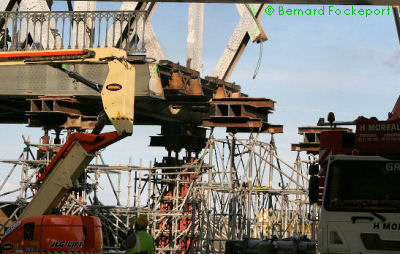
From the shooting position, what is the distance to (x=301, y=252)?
658 inches

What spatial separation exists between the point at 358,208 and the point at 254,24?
27.4 meters

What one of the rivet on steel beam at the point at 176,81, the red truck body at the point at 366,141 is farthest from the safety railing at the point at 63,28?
the red truck body at the point at 366,141

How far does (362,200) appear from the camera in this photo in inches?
555

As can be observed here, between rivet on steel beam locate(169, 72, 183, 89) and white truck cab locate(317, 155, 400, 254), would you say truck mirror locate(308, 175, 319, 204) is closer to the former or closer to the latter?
white truck cab locate(317, 155, 400, 254)

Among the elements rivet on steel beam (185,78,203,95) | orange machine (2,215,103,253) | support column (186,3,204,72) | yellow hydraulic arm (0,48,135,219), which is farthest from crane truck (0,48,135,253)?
support column (186,3,204,72)

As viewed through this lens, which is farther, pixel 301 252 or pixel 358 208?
pixel 301 252

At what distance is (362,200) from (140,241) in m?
3.71

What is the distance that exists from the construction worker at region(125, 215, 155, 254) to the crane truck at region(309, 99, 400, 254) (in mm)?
2844

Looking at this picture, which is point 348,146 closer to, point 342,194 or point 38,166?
point 342,194

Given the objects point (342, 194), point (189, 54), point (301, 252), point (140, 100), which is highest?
point (189, 54)

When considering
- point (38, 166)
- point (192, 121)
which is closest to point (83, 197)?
point (38, 166)

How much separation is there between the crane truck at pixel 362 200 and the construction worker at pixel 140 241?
2.84m

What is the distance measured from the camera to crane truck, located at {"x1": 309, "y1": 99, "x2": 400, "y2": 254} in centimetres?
1388

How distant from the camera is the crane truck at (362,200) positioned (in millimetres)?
13883
